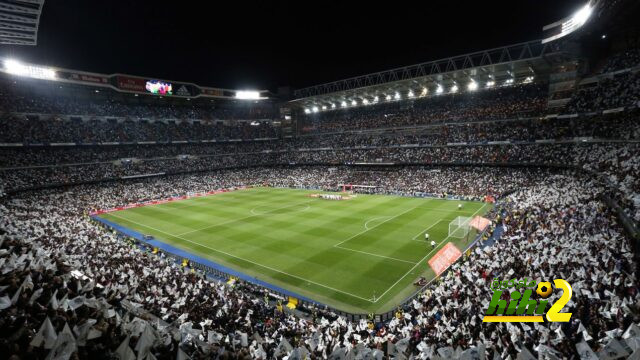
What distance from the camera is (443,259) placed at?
2009cm

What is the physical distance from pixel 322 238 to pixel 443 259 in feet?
39.6

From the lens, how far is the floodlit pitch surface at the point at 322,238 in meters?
20.7

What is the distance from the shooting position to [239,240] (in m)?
30.1

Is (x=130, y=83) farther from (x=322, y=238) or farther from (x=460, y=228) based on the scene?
(x=460, y=228)

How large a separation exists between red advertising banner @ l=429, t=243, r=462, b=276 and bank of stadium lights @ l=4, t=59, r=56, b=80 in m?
66.8

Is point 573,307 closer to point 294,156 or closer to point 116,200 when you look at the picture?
point 116,200

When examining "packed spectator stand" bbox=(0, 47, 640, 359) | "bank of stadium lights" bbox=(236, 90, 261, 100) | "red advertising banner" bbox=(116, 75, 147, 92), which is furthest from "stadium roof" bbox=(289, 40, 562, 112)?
"red advertising banner" bbox=(116, 75, 147, 92)

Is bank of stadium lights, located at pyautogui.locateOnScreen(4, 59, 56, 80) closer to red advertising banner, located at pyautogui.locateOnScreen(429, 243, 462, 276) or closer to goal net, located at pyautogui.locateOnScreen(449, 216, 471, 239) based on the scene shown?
goal net, located at pyautogui.locateOnScreen(449, 216, 471, 239)

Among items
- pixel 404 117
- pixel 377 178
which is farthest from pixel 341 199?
pixel 404 117

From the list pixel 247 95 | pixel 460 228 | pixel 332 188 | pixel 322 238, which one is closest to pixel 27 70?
pixel 247 95

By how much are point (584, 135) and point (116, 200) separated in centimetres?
6446

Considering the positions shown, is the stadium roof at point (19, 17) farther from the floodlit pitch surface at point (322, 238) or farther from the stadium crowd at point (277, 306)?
the floodlit pitch surface at point (322, 238)

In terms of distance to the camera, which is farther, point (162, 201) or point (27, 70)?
point (27, 70)

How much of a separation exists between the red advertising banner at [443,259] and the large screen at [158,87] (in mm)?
68431
